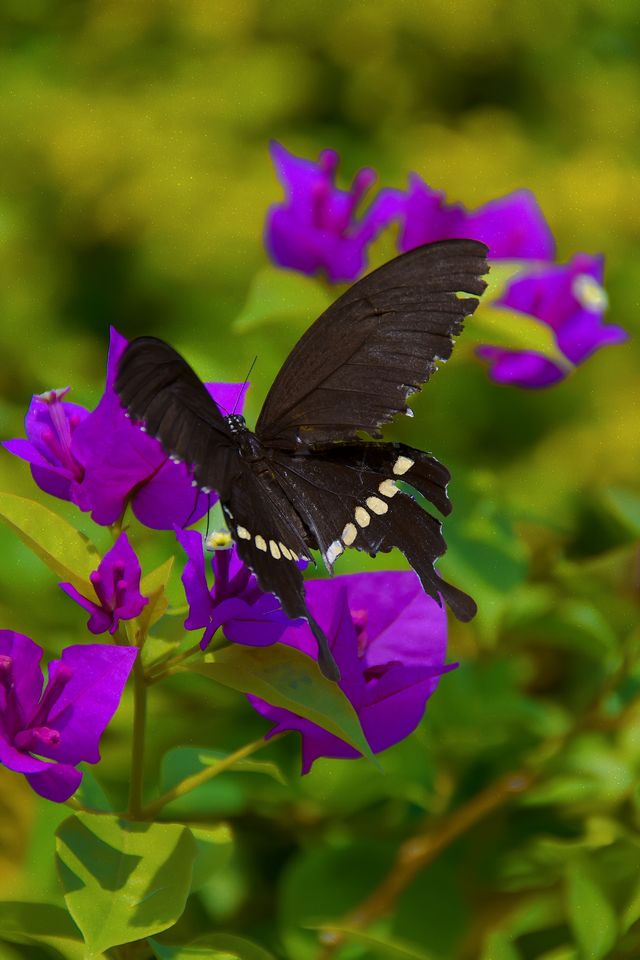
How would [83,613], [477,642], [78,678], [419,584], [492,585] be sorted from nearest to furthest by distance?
[78,678] → [419,584] → [492,585] → [83,613] → [477,642]

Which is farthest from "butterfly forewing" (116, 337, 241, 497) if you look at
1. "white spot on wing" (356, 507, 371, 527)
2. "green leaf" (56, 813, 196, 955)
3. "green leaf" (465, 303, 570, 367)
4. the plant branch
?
the plant branch

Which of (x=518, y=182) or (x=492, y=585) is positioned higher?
(x=518, y=182)

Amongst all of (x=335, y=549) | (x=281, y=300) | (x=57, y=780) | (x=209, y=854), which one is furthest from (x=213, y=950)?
(x=281, y=300)

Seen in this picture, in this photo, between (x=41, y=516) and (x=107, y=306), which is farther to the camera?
(x=107, y=306)

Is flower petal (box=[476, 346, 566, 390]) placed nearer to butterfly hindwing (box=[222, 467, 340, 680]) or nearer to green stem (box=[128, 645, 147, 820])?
butterfly hindwing (box=[222, 467, 340, 680])

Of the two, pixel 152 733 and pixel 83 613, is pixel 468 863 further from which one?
pixel 83 613

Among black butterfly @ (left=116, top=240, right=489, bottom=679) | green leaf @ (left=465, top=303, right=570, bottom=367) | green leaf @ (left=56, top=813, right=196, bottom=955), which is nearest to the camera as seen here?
green leaf @ (left=56, top=813, right=196, bottom=955)


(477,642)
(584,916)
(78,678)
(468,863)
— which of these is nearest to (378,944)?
(584,916)
